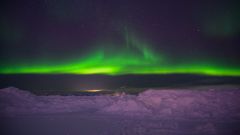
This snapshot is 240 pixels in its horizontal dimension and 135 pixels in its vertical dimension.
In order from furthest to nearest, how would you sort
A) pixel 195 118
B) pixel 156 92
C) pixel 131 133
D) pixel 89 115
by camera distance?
pixel 156 92 → pixel 89 115 → pixel 195 118 → pixel 131 133

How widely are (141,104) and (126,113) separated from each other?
66 cm

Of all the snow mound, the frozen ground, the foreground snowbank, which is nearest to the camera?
the frozen ground

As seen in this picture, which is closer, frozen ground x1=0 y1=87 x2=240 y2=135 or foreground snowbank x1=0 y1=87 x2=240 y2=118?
frozen ground x1=0 y1=87 x2=240 y2=135

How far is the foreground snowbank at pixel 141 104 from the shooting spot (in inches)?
372

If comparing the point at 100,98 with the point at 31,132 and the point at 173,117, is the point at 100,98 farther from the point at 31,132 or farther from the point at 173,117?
the point at 31,132

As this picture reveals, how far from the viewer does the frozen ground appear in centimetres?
761

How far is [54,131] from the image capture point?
7.50 m

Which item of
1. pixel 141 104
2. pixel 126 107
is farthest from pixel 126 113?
pixel 141 104

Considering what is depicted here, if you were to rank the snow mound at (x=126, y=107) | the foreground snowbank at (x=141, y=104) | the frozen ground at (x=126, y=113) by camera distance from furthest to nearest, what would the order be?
the snow mound at (x=126, y=107), the foreground snowbank at (x=141, y=104), the frozen ground at (x=126, y=113)

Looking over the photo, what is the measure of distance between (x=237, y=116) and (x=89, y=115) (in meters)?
4.08

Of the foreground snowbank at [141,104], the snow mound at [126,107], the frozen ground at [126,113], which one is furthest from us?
the snow mound at [126,107]

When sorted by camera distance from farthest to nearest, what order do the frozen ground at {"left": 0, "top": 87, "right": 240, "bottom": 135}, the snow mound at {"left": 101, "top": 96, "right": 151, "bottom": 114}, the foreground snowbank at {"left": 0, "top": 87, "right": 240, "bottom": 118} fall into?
the snow mound at {"left": 101, "top": 96, "right": 151, "bottom": 114}, the foreground snowbank at {"left": 0, "top": 87, "right": 240, "bottom": 118}, the frozen ground at {"left": 0, "top": 87, "right": 240, "bottom": 135}

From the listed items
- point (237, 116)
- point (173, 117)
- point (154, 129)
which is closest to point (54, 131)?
point (154, 129)

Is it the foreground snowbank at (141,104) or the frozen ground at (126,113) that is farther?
the foreground snowbank at (141,104)
